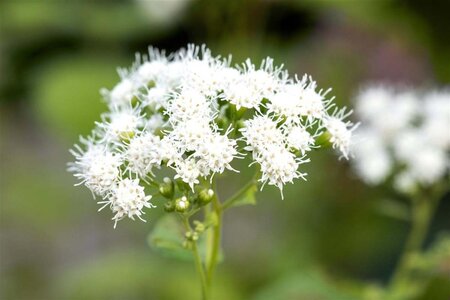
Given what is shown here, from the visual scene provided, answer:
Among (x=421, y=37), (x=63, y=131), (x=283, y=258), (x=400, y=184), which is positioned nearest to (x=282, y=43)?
(x=421, y=37)

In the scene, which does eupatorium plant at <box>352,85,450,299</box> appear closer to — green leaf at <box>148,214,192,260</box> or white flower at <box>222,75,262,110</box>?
green leaf at <box>148,214,192,260</box>

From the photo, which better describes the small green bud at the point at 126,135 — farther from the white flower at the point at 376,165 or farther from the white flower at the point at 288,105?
the white flower at the point at 376,165

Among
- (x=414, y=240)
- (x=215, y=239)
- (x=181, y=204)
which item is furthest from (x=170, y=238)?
(x=414, y=240)

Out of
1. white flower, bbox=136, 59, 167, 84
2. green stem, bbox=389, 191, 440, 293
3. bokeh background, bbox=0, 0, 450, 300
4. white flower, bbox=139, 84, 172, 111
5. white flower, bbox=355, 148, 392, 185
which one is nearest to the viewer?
white flower, bbox=139, 84, 172, 111

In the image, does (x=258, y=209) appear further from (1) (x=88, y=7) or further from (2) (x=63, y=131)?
(1) (x=88, y=7)

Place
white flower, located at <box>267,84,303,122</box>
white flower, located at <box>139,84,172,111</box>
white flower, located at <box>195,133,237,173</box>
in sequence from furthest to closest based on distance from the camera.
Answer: white flower, located at <box>139,84,172,111</box> → white flower, located at <box>267,84,303,122</box> → white flower, located at <box>195,133,237,173</box>

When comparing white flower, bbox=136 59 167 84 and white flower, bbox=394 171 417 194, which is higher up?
white flower, bbox=394 171 417 194

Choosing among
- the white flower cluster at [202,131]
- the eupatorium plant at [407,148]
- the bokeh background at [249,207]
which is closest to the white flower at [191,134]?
the white flower cluster at [202,131]

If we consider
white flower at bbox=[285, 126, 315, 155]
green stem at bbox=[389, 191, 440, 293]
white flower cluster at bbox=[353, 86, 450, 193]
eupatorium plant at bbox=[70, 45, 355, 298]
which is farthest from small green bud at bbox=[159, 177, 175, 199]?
green stem at bbox=[389, 191, 440, 293]

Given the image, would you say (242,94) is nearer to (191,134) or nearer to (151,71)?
(191,134)
